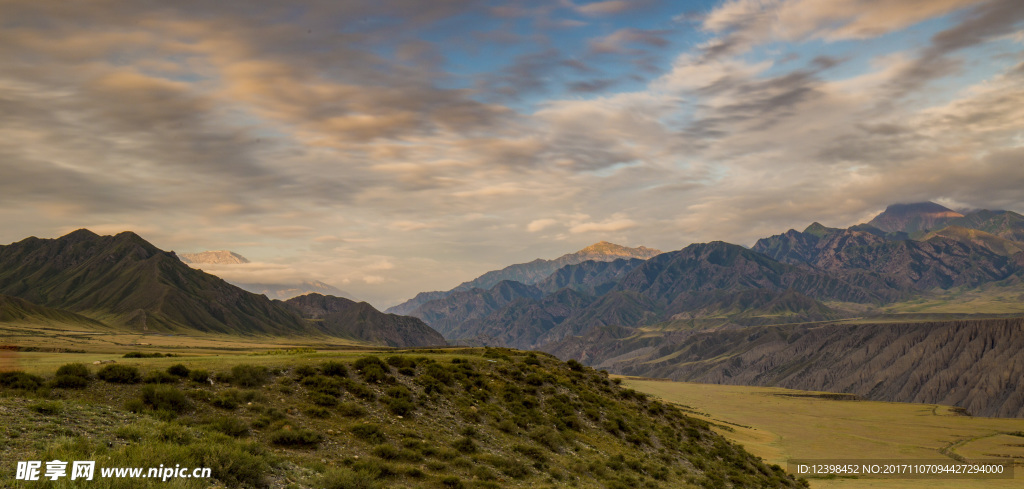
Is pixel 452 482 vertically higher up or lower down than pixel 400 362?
lower down

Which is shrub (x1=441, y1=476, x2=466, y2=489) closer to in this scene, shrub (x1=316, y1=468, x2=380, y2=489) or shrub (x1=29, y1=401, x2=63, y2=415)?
shrub (x1=316, y1=468, x2=380, y2=489)

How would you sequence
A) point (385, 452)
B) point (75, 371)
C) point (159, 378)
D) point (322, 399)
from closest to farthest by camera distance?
point (385, 452) → point (75, 371) → point (159, 378) → point (322, 399)

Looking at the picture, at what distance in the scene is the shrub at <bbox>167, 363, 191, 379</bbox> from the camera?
2895cm

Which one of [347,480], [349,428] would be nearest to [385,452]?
[349,428]

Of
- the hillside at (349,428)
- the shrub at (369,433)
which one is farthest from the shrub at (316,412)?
the shrub at (369,433)

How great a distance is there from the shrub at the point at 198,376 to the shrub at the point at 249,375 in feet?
4.37

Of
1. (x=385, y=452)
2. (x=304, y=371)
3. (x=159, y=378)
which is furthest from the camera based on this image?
(x=304, y=371)

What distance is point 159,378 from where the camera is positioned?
90.8 feet

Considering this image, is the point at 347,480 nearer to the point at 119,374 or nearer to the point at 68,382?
the point at 119,374

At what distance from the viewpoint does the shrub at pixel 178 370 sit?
2895cm

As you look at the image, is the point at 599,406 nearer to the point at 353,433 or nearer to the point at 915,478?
the point at 353,433

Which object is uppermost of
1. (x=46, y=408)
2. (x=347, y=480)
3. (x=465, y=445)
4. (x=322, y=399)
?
(x=46, y=408)

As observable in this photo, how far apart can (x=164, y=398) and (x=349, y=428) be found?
8.70 metres

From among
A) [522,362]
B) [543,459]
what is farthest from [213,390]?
[522,362]
